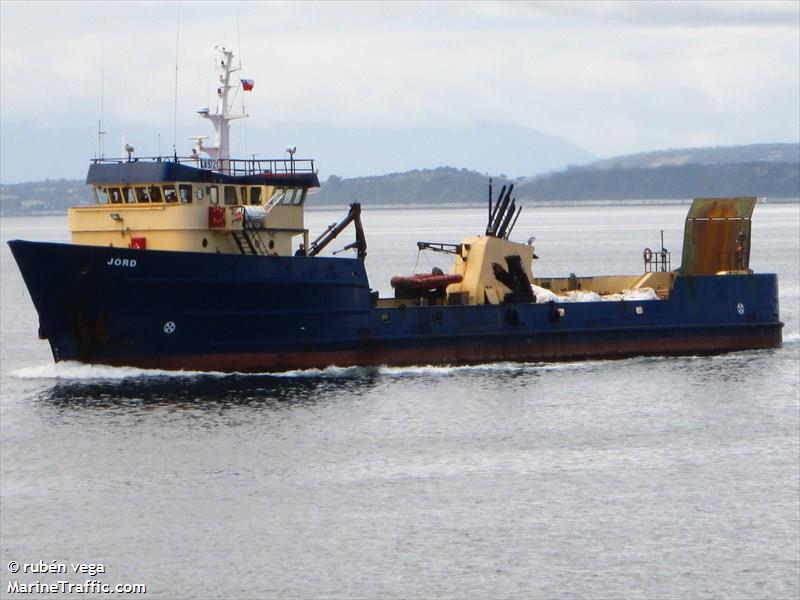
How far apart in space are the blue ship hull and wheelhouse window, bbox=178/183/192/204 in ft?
7.07

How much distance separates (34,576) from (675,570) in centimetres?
1008

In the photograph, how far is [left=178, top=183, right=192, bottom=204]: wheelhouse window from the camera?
129ft

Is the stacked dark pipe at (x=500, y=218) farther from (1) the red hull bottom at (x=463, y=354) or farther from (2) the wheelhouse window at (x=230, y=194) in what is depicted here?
(2) the wheelhouse window at (x=230, y=194)

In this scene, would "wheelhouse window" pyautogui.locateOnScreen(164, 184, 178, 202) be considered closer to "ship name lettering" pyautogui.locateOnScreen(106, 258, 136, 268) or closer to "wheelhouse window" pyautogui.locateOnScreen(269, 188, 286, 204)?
"ship name lettering" pyautogui.locateOnScreen(106, 258, 136, 268)

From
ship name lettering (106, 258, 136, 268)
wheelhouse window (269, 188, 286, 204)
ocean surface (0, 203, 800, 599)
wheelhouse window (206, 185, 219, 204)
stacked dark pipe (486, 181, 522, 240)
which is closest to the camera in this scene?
ocean surface (0, 203, 800, 599)

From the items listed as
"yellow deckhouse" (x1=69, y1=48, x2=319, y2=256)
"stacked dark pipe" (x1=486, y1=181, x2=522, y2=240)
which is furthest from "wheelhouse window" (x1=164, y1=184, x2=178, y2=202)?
"stacked dark pipe" (x1=486, y1=181, x2=522, y2=240)

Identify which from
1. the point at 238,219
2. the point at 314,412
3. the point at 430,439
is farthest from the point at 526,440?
the point at 238,219

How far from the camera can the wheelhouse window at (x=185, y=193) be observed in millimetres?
39188

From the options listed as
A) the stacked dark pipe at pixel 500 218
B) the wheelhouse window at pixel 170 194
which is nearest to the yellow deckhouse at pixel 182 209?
the wheelhouse window at pixel 170 194

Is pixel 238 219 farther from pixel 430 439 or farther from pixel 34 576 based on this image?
pixel 34 576

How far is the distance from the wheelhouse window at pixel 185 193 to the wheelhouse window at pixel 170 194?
6.0 inches

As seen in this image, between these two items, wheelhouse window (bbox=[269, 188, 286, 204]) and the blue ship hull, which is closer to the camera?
the blue ship hull

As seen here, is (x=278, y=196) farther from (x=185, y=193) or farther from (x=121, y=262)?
(x=121, y=262)

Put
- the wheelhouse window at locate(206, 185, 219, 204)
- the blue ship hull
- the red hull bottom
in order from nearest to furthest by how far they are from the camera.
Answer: the blue ship hull < the red hull bottom < the wheelhouse window at locate(206, 185, 219, 204)
